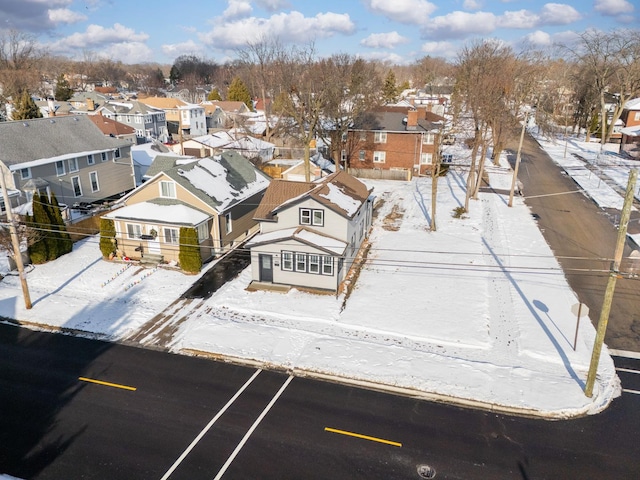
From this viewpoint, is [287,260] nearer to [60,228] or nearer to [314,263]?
[314,263]

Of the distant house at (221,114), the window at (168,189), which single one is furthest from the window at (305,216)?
the distant house at (221,114)

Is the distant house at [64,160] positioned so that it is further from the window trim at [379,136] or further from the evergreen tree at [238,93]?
the evergreen tree at [238,93]

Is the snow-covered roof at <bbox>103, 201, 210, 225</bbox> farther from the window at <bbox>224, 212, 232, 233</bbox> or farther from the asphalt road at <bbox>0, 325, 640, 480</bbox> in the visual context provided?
the asphalt road at <bbox>0, 325, 640, 480</bbox>

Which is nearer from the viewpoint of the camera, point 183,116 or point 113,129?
point 113,129

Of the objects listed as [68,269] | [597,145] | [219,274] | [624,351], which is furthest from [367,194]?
[597,145]

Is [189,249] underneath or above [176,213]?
underneath

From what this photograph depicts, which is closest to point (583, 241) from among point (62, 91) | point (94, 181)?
point (94, 181)

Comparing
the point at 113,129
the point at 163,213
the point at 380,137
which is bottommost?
the point at 163,213
